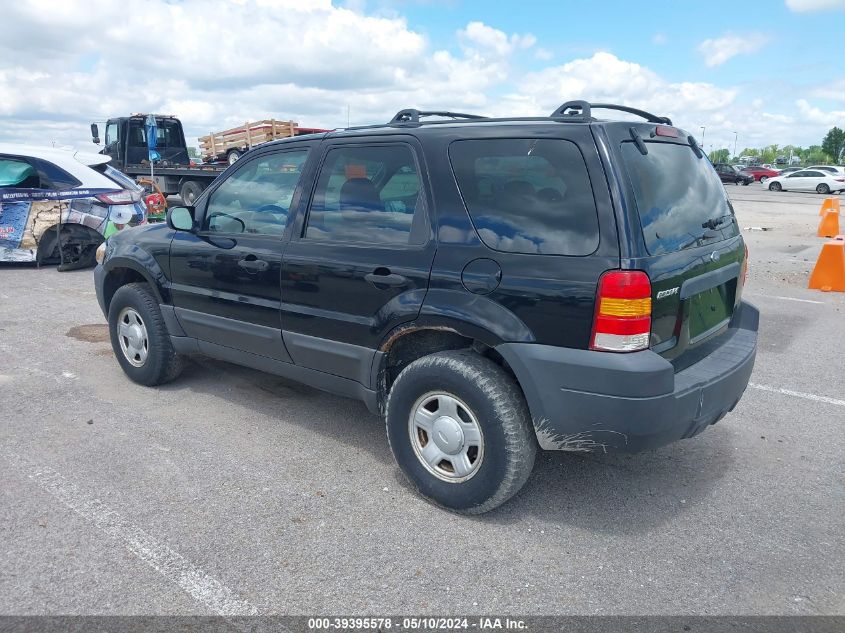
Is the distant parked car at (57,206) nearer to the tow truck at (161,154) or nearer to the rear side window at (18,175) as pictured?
the rear side window at (18,175)

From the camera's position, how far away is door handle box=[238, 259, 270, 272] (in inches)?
157

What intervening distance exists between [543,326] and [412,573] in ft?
3.88

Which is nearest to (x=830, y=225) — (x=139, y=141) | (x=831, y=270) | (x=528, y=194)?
(x=831, y=270)

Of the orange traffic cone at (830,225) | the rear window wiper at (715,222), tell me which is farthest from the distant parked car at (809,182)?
the rear window wiper at (715,222)

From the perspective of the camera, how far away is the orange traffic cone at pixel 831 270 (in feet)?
29.3

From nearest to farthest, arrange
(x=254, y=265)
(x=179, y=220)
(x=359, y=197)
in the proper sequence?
(x=359, y=197) → (x=254, y=265) → (x=179, y=220)

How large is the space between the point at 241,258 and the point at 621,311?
235 centimetres

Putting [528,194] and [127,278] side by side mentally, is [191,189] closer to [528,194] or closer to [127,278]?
[127,278]

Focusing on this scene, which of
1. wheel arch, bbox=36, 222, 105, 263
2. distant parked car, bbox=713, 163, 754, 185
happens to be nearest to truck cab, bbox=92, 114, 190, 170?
wheel arch, bbox=36, 222, 105, 263

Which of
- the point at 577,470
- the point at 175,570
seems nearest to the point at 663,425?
the point at 577,470

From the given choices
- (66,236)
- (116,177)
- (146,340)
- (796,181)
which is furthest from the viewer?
(796,181)

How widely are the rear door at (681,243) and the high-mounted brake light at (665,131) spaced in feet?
0.10

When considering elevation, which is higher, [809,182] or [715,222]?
[809,182]

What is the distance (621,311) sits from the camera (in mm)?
2789
